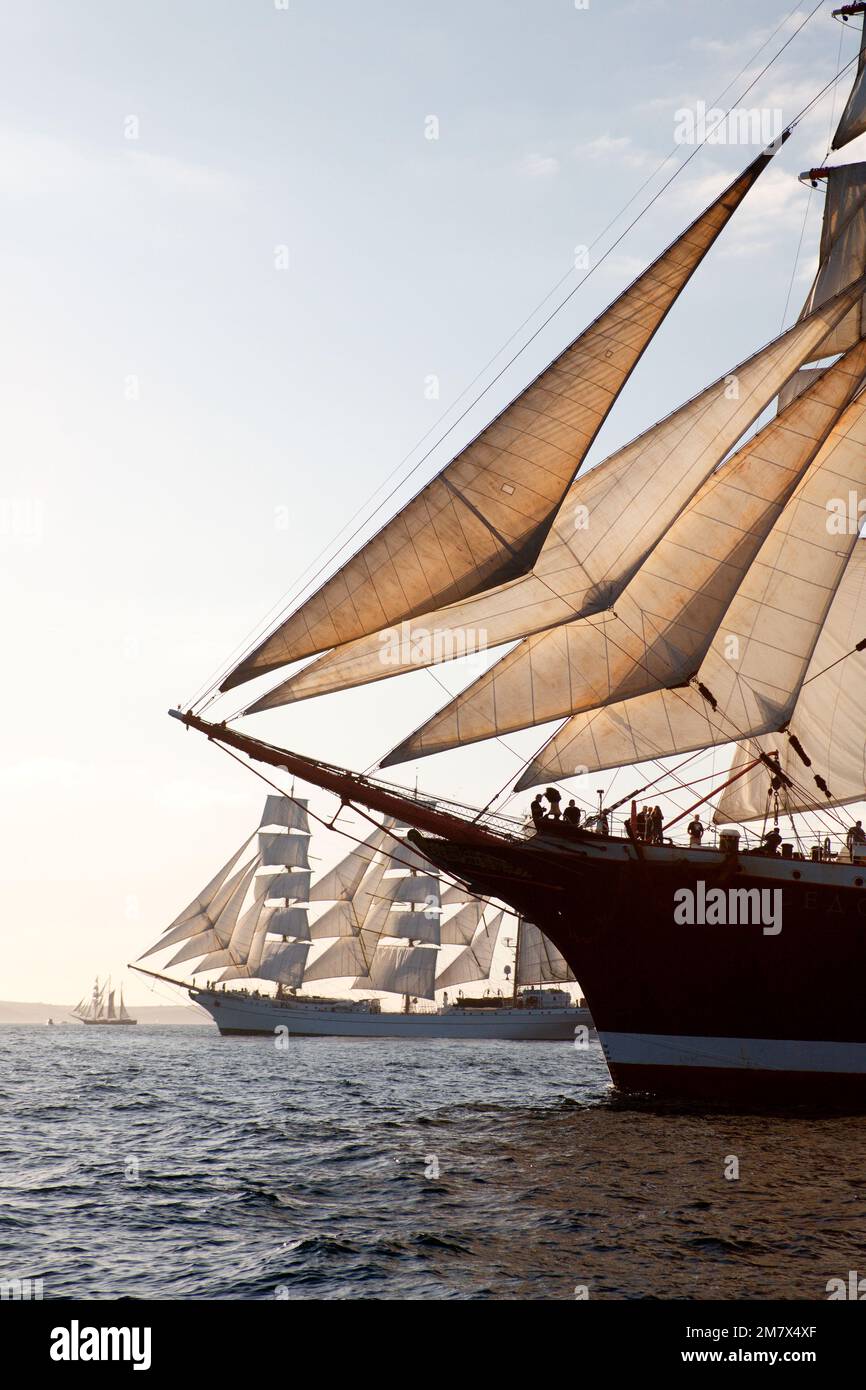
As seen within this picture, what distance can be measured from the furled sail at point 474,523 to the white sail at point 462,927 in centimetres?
8408

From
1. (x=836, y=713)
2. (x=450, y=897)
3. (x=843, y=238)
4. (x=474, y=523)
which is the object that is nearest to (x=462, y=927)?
(x=450, y=897)

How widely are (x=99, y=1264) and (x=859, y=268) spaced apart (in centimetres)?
3699

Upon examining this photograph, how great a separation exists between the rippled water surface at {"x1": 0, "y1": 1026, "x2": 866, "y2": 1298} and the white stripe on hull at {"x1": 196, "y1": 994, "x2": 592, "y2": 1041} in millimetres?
66725

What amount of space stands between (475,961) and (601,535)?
8107 cm

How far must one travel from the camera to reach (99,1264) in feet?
47.1

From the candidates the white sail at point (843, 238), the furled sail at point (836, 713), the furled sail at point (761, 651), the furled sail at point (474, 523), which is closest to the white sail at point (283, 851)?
the furled sail at point (836, 713)

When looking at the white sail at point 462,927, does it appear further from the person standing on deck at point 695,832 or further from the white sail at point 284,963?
the person standing on deck at point 695,832

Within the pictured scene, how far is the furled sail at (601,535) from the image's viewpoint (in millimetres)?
26688

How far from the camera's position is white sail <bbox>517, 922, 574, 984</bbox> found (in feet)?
322

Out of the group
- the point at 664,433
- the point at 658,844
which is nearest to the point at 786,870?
the point at 658,844

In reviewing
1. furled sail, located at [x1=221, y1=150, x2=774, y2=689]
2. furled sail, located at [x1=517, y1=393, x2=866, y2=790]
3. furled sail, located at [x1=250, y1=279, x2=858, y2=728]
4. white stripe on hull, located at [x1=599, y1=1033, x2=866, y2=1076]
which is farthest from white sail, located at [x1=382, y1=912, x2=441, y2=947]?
furled sail, located at [x1=221, y1=150, x2=774, y2=689]

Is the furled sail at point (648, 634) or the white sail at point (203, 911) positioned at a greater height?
the furled sail at point (648, 634)
